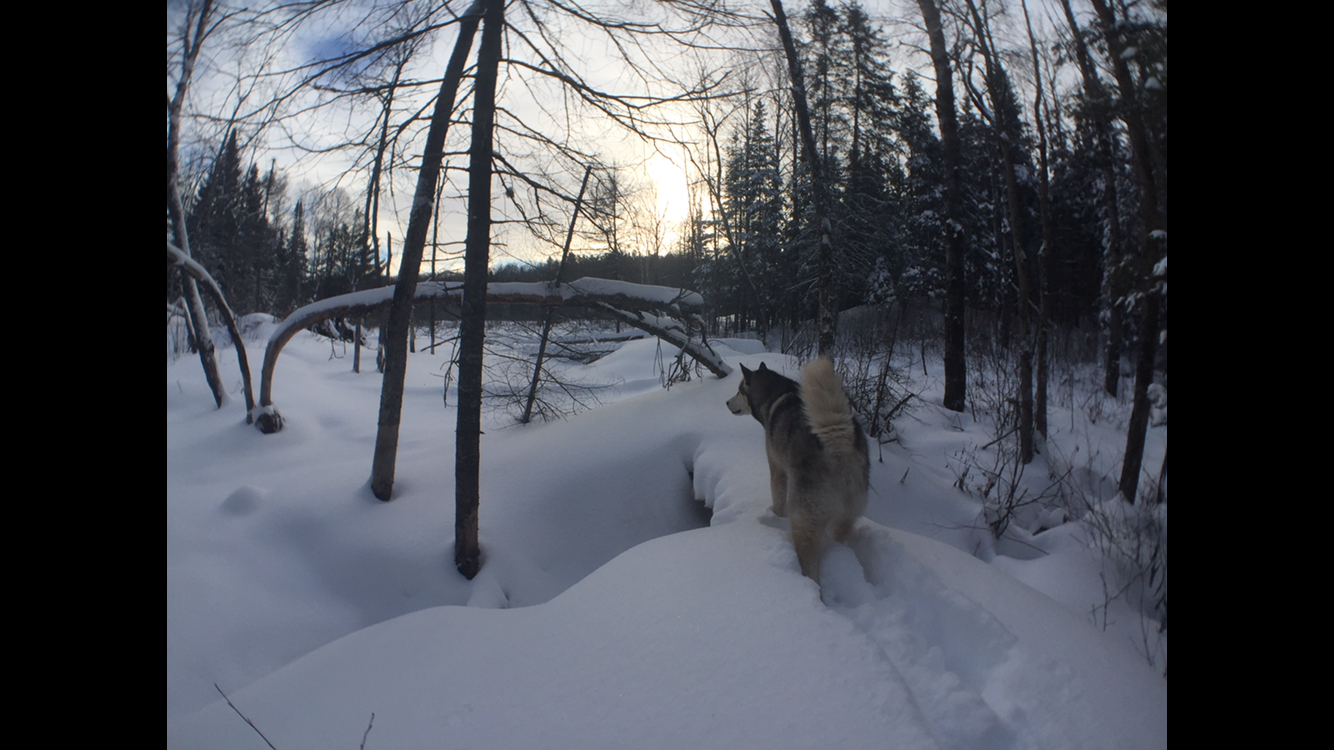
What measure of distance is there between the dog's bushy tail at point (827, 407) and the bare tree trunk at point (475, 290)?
308cm

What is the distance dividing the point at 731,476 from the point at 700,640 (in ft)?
10.2

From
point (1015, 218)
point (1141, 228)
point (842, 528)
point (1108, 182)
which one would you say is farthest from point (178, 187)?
point (1108, 182)

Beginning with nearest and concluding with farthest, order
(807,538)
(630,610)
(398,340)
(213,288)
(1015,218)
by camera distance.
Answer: (630,610)
(807,538)
(398,340)
(1015,218)
(213,288)

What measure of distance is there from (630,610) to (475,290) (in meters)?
3.39

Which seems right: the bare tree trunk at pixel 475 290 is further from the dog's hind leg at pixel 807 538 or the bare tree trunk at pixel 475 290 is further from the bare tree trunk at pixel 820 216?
the bare tree trunk at pixel 820 216

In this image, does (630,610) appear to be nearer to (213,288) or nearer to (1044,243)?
(1044,243)

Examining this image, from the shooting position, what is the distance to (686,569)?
288cm

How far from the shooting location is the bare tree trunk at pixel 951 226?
7252mm

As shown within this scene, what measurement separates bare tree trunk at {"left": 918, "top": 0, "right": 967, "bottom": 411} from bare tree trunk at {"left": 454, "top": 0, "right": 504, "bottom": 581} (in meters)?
5.85

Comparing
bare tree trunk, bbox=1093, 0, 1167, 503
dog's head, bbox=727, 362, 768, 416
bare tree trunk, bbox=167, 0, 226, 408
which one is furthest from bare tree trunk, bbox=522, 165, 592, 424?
bare tree trunk, bbox=1093, 0, 1167, 503

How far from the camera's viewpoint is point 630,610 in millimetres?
2529

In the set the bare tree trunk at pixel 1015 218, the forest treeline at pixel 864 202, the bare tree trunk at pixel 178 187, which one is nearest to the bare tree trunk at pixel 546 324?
the forest treeline at pixel 864 202

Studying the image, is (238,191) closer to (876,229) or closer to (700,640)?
(700,640)
